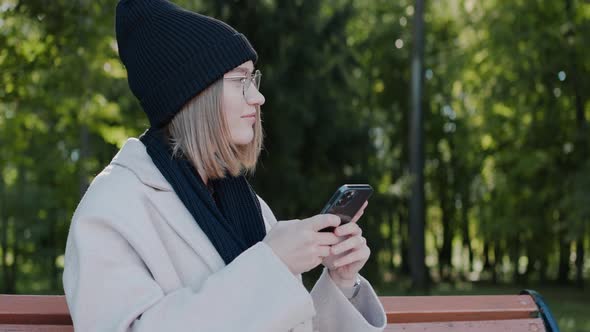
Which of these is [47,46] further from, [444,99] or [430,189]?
[430,189]

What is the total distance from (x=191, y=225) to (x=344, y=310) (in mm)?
621

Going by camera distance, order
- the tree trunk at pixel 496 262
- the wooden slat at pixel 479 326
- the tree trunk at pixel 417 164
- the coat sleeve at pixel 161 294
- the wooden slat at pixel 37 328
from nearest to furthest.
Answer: the coat sleeve at pixel 161 294, the wooden slat at pixel 37 328, the wooden slat at pixel 479 326, the tree trunk at pixel 417 164, the tree trunk at pixel 496 262

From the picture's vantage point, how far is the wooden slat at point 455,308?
114 inches

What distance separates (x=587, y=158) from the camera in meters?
17.9

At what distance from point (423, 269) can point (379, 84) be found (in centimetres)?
908

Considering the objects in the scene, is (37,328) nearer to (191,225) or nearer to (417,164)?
(191,225)

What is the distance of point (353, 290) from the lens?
246 centimetres

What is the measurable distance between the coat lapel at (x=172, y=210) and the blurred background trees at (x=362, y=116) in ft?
29.9

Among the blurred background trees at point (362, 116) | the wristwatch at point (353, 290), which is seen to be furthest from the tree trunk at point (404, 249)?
the wristwatch at point (353, 290)

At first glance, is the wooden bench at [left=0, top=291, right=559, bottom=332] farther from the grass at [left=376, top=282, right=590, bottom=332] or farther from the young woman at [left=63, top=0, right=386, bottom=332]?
the grass at [left=376, top=282, right=590, bottom=332]

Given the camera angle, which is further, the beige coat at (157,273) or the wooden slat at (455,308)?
the wooden slat at (455,308)

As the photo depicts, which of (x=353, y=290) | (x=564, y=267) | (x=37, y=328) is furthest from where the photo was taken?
(x=564, y=267)

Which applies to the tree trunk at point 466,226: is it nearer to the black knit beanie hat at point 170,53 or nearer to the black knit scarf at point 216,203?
the black knit scarf at point 216,203

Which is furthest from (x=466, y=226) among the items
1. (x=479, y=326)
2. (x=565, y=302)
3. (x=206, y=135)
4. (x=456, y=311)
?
(x=206, y=135)
